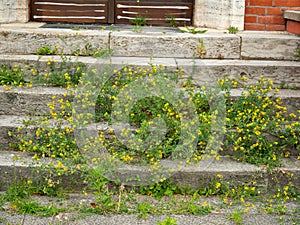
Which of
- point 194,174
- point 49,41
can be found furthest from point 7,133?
point 194,174

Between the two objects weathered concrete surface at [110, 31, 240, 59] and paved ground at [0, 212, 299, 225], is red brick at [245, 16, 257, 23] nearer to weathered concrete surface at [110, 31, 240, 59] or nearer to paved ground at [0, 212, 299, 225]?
weathered concrete surface at [110, 31, 240, 59]

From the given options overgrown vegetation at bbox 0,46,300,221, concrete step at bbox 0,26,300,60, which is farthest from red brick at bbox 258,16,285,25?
overgrown vegetation at bbox 0,46,300,221

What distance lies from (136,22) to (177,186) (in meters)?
2.99

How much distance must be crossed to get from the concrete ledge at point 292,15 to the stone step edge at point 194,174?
6.83ft

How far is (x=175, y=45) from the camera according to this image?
5531mm

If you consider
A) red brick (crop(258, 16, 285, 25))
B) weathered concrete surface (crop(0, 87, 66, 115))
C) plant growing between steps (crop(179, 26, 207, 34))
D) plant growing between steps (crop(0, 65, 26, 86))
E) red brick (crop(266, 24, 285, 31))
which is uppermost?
red brick (crop(258, 16, 285, 25))

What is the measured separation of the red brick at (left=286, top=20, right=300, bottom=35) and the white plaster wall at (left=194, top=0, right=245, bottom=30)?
21.5 inches

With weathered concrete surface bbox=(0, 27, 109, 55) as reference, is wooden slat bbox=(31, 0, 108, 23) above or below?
above

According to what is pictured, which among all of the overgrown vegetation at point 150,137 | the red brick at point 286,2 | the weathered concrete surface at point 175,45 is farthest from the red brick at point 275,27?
the overgrown vegetation at point 150,137

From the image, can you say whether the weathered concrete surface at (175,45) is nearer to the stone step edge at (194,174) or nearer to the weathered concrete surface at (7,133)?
the weathered concrete surface at (7,133)

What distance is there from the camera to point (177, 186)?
4.14 m

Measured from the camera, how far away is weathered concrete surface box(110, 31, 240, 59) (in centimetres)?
552

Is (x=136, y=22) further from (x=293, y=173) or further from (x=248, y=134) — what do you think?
(x=293, y=173)

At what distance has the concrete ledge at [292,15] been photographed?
18.5 feet
